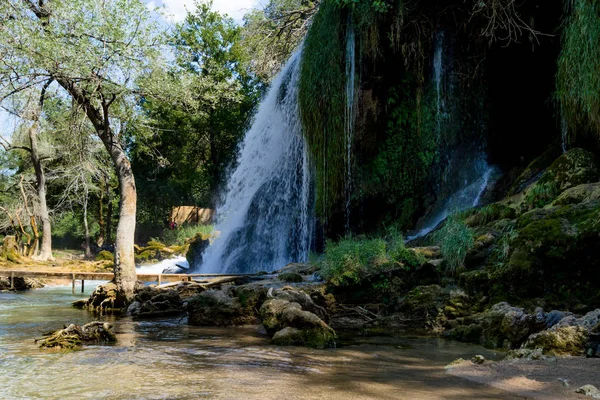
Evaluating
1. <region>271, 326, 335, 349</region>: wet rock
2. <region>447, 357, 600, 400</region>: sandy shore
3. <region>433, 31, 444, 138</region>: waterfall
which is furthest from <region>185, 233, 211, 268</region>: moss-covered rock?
<region>447, 357, 600, 400</region>: sandy shore

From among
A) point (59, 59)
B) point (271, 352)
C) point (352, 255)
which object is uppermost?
point (59, 59)

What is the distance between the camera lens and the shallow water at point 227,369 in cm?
441

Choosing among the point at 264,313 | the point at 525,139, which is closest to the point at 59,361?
the point at 264,313

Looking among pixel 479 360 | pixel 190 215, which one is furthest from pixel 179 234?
pixel 479 360

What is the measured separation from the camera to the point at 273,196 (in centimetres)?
1795

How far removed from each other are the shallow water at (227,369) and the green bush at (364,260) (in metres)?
2.11

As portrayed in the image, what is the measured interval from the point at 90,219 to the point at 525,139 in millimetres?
36115

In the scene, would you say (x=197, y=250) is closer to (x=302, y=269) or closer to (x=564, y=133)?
(x=302, y=269)

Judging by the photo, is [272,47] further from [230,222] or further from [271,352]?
[271,352]

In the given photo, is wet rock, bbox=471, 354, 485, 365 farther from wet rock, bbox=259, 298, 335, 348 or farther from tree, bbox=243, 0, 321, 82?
tree, bbox=243, 0, 321, 82

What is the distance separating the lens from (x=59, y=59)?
1027 cm

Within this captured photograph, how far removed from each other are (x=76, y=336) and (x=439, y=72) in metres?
11.2

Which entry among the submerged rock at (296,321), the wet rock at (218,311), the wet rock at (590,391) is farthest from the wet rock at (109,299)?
the wet rock at (590,391)

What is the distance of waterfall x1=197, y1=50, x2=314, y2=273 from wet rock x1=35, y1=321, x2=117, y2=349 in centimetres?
893
